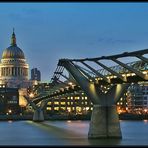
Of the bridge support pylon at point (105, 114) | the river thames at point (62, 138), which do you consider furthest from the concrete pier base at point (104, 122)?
the river thames at point (62, 138)

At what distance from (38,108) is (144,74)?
128110mm

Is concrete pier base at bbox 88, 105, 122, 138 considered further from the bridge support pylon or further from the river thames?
the river thames

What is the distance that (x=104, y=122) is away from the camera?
72000 mm

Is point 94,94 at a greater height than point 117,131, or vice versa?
point 94,94

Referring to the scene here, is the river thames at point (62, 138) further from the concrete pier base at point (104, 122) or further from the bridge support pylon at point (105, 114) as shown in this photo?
A: the bridge support pylon at point (105, 114)

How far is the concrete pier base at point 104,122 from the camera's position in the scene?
7200cm

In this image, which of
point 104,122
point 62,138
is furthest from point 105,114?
point 62,138

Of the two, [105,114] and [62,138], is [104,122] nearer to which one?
[105,114]

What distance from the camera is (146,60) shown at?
193ft

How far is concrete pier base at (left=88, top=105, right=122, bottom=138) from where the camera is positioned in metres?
72.0

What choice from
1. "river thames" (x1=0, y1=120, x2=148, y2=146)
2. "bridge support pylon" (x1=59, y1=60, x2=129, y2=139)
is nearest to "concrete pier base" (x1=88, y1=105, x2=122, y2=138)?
"bridge support pylon" (x1=59, y1=60, x2=129, y2=139)
